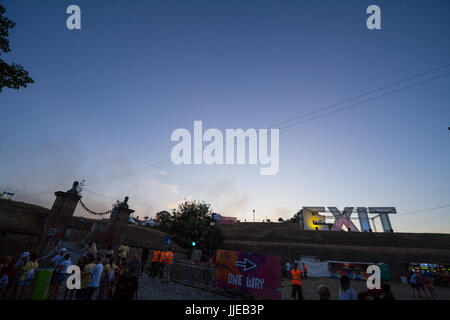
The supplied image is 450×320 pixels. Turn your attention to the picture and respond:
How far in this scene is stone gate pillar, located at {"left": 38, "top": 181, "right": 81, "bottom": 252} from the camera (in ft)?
45.7

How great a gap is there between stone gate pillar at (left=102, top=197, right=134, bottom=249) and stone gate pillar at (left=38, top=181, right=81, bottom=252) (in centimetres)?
288

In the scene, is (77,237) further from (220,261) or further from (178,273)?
(220,261)

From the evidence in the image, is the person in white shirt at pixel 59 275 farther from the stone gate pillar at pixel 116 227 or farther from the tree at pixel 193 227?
the tree at pixel 193 227

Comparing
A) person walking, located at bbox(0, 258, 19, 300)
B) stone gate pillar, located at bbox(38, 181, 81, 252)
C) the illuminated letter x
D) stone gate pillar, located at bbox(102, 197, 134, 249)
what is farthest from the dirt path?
the illuminated letter x

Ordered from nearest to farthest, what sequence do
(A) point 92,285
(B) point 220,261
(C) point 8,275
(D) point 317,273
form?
(A) point 92,285, (C) point 8,275, (B) point 220,261, (D) point 317,273

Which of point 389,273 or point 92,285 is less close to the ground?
point 92,285

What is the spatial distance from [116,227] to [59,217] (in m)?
3.97

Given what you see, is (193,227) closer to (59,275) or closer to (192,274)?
(192,274)

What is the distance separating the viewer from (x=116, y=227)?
16141 mm

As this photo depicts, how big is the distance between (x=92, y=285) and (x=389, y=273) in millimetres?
31985

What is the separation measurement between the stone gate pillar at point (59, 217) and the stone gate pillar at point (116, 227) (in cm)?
288

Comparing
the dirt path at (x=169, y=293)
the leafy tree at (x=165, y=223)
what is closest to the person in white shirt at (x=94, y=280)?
the dirt path at (x=169, y=293)
